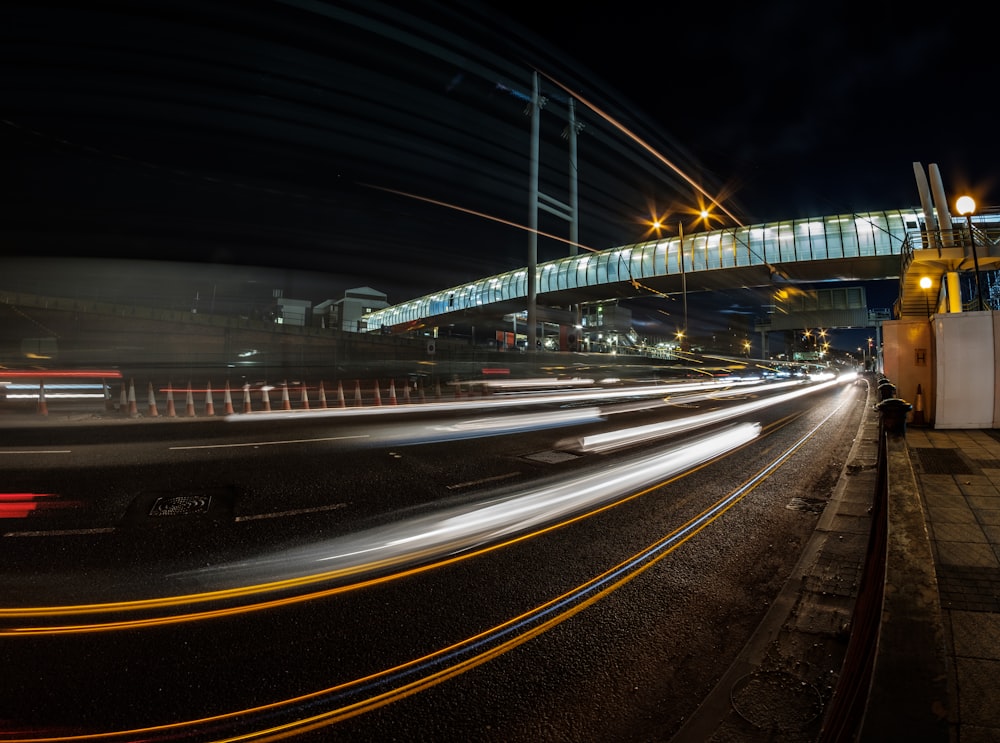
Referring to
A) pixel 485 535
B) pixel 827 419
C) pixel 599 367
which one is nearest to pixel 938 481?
pixel 485 535

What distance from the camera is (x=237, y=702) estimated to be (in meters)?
2.32

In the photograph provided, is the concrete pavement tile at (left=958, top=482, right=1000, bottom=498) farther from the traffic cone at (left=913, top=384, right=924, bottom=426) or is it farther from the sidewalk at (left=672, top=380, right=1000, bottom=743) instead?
the traffic cone at (left=913, top=384, right=924, bottom=426)

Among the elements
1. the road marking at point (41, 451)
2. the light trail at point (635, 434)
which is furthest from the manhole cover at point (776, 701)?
the road marking at point (41, 451)

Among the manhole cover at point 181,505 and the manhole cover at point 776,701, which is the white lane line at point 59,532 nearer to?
the manhole cover at point 181,505

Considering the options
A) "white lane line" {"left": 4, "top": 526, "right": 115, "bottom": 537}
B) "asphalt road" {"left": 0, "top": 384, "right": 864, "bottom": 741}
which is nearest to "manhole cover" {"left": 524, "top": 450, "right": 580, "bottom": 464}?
"asphalt road" {"left": 0, "top": 384, "right": 864, "bottom": 741}

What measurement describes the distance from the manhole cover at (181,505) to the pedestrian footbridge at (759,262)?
17.4 meters

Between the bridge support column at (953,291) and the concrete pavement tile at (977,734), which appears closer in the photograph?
the concrete pavement tile at (977,734)

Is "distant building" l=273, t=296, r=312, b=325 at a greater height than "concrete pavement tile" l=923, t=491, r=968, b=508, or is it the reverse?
"distant building" l=273, t=296, r=312, b=325

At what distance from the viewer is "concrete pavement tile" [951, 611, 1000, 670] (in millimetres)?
2465

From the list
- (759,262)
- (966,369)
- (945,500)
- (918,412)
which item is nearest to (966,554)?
(945,500)

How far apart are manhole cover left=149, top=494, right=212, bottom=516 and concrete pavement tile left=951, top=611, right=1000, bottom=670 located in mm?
6984

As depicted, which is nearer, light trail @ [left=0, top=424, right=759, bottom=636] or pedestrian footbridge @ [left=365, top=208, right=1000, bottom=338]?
light trail @ [left=0, top=424, right=759, bottom=636]

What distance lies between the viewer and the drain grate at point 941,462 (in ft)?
21.3

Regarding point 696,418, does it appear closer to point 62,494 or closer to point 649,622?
point 649,622
